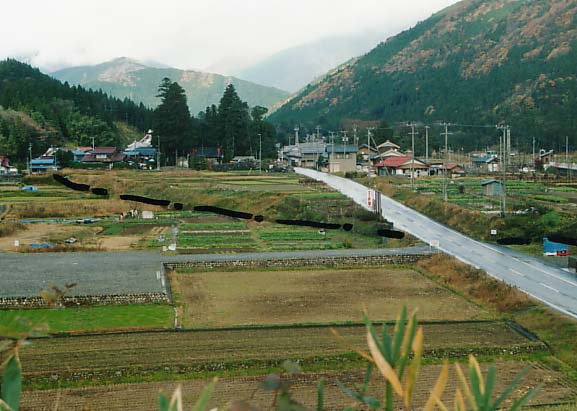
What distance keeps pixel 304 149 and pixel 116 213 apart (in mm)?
31095

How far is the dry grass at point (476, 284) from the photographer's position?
1388 cm

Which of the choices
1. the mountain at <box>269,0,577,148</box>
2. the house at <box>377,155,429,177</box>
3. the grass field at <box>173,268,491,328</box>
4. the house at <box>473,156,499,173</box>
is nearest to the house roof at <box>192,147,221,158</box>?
the house at <box>377,155,429,177</box>

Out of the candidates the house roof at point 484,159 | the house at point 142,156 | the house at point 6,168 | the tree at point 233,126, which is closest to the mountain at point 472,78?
the house roof at point 484,159

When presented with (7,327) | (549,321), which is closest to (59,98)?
(549,321)

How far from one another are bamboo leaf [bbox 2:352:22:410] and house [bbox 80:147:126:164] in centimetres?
4813

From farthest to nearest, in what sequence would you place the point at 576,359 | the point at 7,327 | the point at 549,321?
the point at 549,321 → the point at 576,359 → the point at 7,327

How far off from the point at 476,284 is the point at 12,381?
1537 centimetres

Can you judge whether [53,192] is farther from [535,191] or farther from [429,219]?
[535,191]

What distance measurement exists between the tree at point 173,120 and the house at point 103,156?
11.1ft

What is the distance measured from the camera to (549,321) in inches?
484

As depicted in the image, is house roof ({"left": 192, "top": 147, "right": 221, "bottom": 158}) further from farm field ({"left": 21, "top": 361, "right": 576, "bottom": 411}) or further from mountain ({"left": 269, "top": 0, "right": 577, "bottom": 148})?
farm field ({"left": 21, "top": 361, "right": 576, "bottom": 411})

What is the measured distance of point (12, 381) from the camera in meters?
1.28

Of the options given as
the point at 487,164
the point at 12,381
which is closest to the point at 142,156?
the point at 487,164

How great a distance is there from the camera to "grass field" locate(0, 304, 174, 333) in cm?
1243
